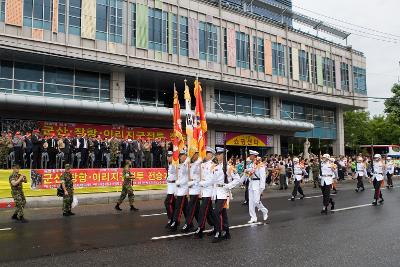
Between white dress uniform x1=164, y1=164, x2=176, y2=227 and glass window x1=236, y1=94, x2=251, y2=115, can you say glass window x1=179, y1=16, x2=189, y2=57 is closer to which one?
glass window x1=236, y1=94, x2=251, y2=115

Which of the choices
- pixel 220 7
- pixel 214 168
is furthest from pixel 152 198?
pixel 220 7

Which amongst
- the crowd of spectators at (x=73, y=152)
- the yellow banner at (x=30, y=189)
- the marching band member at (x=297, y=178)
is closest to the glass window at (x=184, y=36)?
the crowd of spectators at (x=73, y=152)

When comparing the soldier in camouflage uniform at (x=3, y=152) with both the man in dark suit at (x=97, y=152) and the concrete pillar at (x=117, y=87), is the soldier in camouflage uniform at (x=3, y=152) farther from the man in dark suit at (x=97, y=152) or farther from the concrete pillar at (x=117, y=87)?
the concrete pillar at (x=117, y=87)

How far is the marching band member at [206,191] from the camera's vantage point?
29.8ft

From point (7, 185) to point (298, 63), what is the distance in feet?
115

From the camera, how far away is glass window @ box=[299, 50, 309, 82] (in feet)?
145

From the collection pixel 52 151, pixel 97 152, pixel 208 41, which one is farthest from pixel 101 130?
pixel 208 41

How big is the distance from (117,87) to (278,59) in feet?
61.8

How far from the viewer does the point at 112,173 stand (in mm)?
18688

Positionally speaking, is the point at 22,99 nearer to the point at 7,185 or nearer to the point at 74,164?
the point at 74,164

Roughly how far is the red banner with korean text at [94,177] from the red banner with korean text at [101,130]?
32.6 feet

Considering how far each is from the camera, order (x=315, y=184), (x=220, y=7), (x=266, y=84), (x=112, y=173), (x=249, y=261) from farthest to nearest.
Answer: (x=266, y=84) < (x=220, y=7) < (x=315, y=184) < (x=112, y=173) < (x=249, y=261)

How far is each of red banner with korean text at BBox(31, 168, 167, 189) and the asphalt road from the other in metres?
3.57

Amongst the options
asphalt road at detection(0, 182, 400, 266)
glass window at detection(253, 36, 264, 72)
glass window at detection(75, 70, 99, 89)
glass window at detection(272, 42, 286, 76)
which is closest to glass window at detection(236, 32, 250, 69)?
glass window at detection(253, 36, 264, 72)
